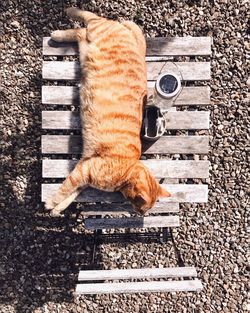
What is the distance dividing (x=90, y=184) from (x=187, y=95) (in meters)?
0.90

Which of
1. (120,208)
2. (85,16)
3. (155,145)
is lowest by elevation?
(120,208)

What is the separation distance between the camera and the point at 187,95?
336 cm

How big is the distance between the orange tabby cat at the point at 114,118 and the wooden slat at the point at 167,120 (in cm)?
16

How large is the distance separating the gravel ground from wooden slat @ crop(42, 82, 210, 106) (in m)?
0.93

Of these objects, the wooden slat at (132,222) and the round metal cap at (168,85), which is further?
the wooden slat at (132,222)

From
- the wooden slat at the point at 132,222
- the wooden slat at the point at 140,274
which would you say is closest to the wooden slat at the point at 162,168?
the wooden slat at the point at 132,222

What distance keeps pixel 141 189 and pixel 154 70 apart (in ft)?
2.92

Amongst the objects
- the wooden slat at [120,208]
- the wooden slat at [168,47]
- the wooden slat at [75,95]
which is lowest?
the wooden slat at [120,208]

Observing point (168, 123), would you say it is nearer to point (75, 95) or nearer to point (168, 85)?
point (168, 85)

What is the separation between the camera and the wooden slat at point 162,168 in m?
3.34

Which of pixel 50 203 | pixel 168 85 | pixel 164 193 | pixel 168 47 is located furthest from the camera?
pixel 168 47

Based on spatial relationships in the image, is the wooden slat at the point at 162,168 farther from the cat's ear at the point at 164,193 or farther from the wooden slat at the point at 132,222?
the wooden slat at the point at 132,222

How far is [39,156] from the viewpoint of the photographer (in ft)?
13.9

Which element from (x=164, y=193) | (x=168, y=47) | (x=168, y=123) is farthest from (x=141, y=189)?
(x=168, y=47)
